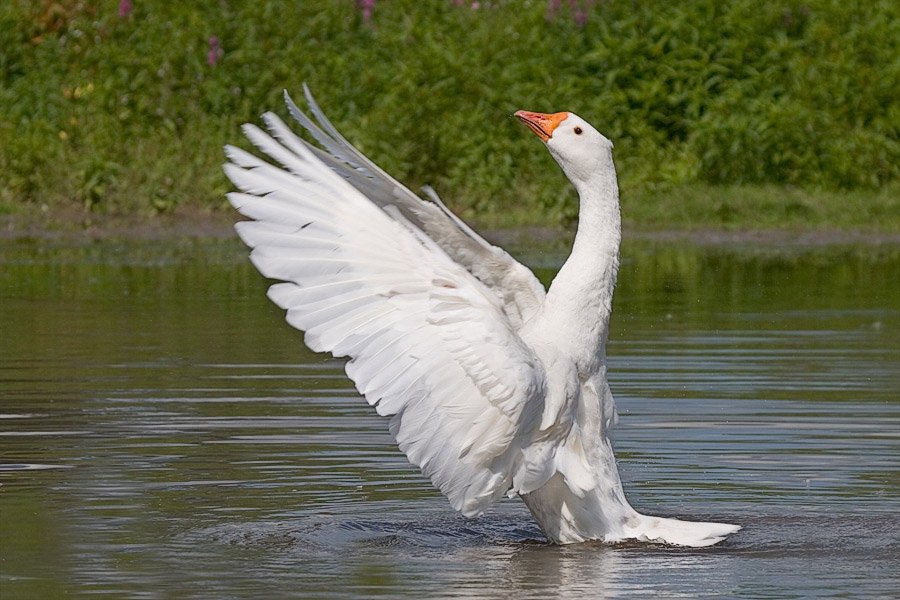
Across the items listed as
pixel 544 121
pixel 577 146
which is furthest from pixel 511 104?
pixel 577 146

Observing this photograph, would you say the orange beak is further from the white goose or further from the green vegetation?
the green vegetation

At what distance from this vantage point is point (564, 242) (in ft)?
66.2

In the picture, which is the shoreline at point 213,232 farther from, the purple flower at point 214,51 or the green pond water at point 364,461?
the green pond water at point 364,461

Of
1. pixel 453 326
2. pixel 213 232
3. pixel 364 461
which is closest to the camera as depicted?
pixel 453 326

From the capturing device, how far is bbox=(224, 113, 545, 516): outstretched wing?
7266mm

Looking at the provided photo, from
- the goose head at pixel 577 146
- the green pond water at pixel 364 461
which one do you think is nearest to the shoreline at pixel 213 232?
the green pond water at pixel 364 461

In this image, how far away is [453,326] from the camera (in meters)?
7.30

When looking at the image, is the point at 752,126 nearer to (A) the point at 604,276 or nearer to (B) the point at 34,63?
(B) the point at 34,63

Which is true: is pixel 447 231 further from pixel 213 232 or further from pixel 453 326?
pixel 213 232

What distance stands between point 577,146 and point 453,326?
3.17 ft

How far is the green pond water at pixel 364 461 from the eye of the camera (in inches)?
289

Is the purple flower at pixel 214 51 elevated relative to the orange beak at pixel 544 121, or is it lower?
elevated

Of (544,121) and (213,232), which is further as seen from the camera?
(213,232)

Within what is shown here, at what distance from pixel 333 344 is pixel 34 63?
18.5 metres
